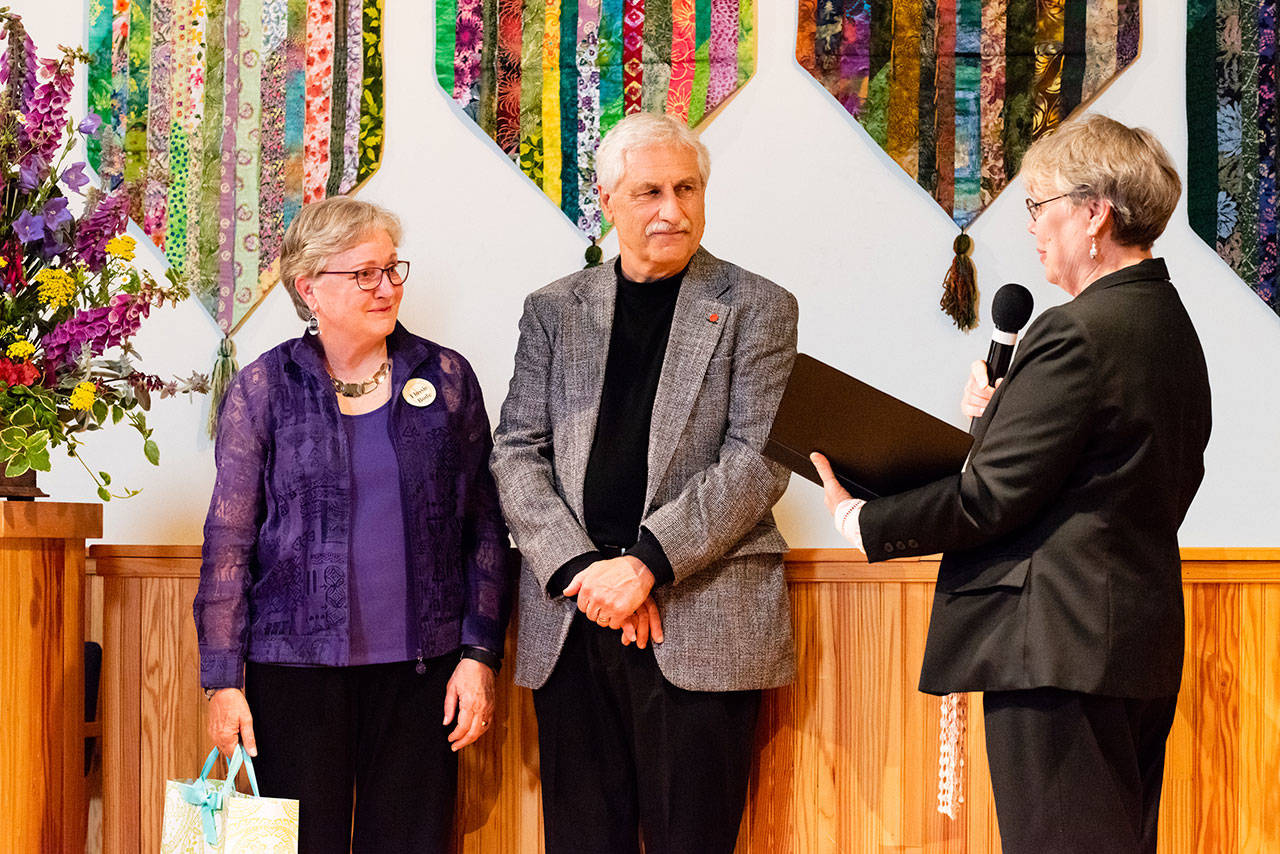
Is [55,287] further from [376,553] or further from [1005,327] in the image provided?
[1005,327]

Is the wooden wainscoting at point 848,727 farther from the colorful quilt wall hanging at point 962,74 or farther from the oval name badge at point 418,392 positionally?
the colorful quilt wall hanging at point 962,74

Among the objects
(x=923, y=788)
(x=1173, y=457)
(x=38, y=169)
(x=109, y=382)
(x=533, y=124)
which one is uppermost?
(x=533, y=124)

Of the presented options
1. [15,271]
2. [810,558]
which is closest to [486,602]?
[810,558]

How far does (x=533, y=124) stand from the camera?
290cm

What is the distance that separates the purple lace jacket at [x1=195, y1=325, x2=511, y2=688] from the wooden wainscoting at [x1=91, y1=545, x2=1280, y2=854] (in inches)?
11.9

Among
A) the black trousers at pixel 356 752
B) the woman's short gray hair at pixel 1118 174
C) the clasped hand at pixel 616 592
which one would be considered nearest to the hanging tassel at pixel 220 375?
the black trousers at pixel 356 752

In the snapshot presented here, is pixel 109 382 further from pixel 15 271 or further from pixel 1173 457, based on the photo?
pixel 1173 457

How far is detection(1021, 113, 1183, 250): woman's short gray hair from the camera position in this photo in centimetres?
164

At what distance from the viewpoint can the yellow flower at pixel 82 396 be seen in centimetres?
215

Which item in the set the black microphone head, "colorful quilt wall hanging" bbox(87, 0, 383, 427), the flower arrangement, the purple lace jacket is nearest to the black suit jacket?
the black microphone head

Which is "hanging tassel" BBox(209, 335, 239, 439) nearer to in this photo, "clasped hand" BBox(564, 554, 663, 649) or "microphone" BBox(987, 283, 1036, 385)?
"clasped hand" BBox(564, 554, 663, 649)

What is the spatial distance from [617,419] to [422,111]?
47.1 inches

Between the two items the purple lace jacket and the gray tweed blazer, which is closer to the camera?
the gray tweed blazer

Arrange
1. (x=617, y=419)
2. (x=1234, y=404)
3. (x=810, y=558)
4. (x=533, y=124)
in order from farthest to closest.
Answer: (x=533, y=124) → (x=1234, y=404) → (x=810, y=558) → (x=617, y=419)
